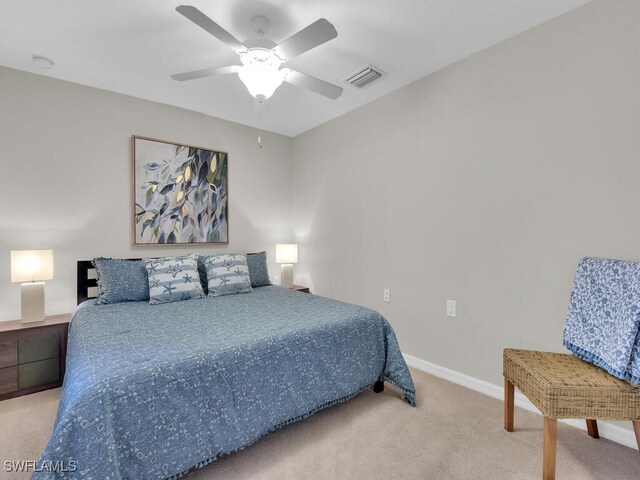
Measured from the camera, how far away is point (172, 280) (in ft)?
8.69

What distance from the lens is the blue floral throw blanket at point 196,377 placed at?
117 centimetres

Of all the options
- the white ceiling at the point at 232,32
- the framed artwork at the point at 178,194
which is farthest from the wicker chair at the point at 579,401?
the framed artwork at the point at 178,194

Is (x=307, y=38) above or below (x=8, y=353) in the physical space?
above

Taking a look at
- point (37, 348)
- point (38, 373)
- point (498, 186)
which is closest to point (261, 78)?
point (498, 186)

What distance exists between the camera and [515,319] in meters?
2.16

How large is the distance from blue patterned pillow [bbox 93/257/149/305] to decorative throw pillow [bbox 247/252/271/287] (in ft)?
3.22

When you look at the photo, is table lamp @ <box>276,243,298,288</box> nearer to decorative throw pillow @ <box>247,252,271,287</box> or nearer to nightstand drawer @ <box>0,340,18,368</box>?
decorative throw pillow @ <box>247,252,271,287</box>

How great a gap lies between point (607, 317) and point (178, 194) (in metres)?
3.49

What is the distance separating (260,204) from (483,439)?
316 cm

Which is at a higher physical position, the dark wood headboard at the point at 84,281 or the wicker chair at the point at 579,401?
the dark wood headboard at the point at 84,281

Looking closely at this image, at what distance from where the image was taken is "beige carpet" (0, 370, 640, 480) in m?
1.55

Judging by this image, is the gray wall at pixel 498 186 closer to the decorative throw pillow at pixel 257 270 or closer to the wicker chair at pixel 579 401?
the wicker chair at pixel 579 401

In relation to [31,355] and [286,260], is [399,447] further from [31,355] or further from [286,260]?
[31,355]

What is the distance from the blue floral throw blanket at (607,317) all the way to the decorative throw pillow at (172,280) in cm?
266
